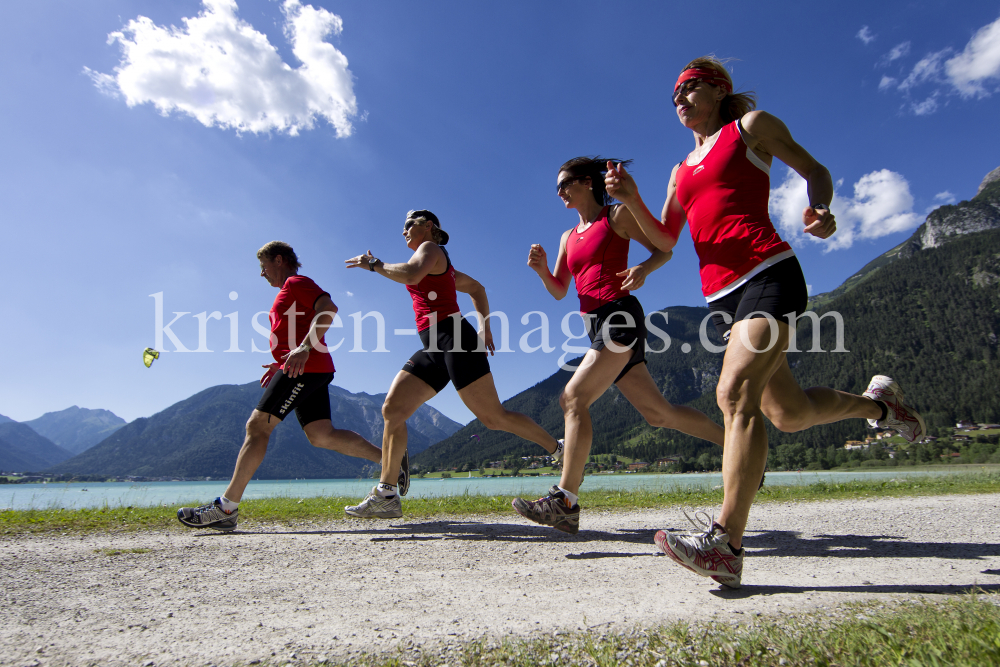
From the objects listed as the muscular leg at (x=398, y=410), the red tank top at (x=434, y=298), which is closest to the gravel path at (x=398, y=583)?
the muscular leg at (x=398, y=410)

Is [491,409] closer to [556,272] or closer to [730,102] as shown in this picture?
[556,272]

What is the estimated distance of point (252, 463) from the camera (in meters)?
4.73

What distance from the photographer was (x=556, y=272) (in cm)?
479

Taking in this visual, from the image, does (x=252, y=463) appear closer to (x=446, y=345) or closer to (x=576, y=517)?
(x=446, y=345)

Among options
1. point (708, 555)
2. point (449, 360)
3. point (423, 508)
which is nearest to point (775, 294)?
point (708, 555)

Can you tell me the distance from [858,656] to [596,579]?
1.36 metres

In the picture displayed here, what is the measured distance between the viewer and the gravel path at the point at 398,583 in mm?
1778

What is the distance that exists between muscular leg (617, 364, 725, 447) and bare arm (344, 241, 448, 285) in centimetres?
198

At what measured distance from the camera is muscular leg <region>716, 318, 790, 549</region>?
2293 millimetres

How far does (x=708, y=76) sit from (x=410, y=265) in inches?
106

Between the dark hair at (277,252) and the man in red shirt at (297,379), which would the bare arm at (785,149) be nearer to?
the man in red shirt at (297,379)

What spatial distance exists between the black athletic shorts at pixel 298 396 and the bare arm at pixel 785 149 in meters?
4.24

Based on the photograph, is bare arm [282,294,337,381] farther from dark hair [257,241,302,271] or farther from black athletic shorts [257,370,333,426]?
dark hair [257,241,302,271]

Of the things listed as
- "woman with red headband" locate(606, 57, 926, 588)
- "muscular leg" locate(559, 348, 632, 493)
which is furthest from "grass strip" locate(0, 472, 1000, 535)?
"woman with red headband" locate(606, 57, 926, 588)
